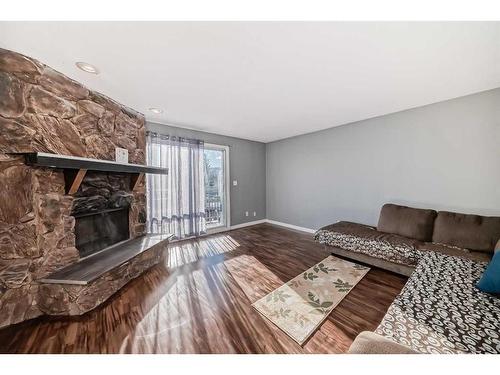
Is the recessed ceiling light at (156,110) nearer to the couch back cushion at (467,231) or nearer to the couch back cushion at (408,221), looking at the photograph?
the couch back cushion at (408,221)

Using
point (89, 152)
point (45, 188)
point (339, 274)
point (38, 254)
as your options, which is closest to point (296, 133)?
point (339, 274)

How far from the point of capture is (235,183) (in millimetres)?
4551

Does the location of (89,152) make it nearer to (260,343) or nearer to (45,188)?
(45,188)

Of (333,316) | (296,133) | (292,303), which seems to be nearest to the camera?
(333,316)

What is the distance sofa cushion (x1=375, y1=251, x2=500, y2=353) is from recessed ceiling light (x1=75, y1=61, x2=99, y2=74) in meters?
3.07

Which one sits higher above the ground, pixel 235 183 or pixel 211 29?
pixel 211 29

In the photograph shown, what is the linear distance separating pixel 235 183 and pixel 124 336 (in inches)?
136

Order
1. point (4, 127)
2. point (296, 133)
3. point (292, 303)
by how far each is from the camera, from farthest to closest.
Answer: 1. point (296, 133)
2. point (292, 303)
3. point (4, 127)

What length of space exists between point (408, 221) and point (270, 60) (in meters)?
2.86

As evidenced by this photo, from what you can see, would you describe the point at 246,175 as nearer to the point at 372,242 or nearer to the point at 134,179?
the point at 134,179

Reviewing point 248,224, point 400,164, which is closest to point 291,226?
point 248,224

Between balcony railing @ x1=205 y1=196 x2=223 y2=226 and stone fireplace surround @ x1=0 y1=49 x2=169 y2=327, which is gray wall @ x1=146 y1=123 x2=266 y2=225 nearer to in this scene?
balcony railing @ x1=205 y1=196 x2=223 y2=226

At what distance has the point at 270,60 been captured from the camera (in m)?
1.58

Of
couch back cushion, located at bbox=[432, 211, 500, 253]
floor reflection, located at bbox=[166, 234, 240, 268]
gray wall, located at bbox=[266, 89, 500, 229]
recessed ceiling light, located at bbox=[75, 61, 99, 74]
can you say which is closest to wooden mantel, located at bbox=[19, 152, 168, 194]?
recessed ceiling light, located at bbox=[75, 61, 99, 74]
